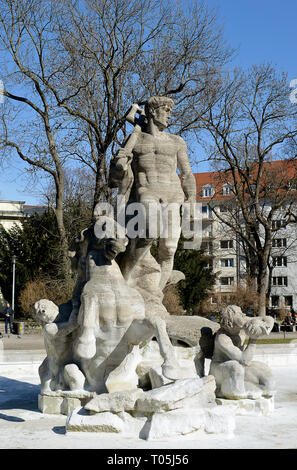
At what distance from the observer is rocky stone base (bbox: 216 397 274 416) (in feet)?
21.7

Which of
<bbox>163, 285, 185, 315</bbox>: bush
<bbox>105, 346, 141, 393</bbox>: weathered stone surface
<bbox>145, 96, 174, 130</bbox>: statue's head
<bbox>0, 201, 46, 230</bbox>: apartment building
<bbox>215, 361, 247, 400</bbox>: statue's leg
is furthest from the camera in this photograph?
<bbox>0, 201, 46, 230</bbox>: apartment building

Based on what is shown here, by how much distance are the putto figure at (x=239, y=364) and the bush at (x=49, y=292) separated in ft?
41.6

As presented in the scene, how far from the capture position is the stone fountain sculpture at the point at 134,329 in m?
5.33

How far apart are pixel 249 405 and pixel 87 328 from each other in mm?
2096

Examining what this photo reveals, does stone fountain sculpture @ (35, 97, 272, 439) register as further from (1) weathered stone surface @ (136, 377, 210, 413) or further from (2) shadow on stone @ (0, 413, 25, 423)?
(2) shadow on stone @ (0, 413, 25, 423)

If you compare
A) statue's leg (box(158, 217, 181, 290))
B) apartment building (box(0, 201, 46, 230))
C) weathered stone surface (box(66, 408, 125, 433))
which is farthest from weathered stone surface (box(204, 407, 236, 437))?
apartment building (box(0, 201, 46, 230))

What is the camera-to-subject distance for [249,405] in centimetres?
664

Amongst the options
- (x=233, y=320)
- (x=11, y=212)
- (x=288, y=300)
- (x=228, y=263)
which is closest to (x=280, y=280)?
(x=288, y=300)

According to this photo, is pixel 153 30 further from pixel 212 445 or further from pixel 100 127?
pixel 212 445

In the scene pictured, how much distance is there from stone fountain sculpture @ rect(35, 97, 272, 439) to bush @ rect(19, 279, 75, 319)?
1093 centimetres

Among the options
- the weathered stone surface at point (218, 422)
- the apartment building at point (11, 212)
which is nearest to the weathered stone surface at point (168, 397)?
the weathered stone surface at point (218, 422)

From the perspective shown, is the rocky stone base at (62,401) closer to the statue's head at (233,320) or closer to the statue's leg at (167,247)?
the statue's head at (233,320)

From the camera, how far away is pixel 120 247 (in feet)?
20.8

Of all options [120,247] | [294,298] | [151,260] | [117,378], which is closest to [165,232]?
[151,260]
